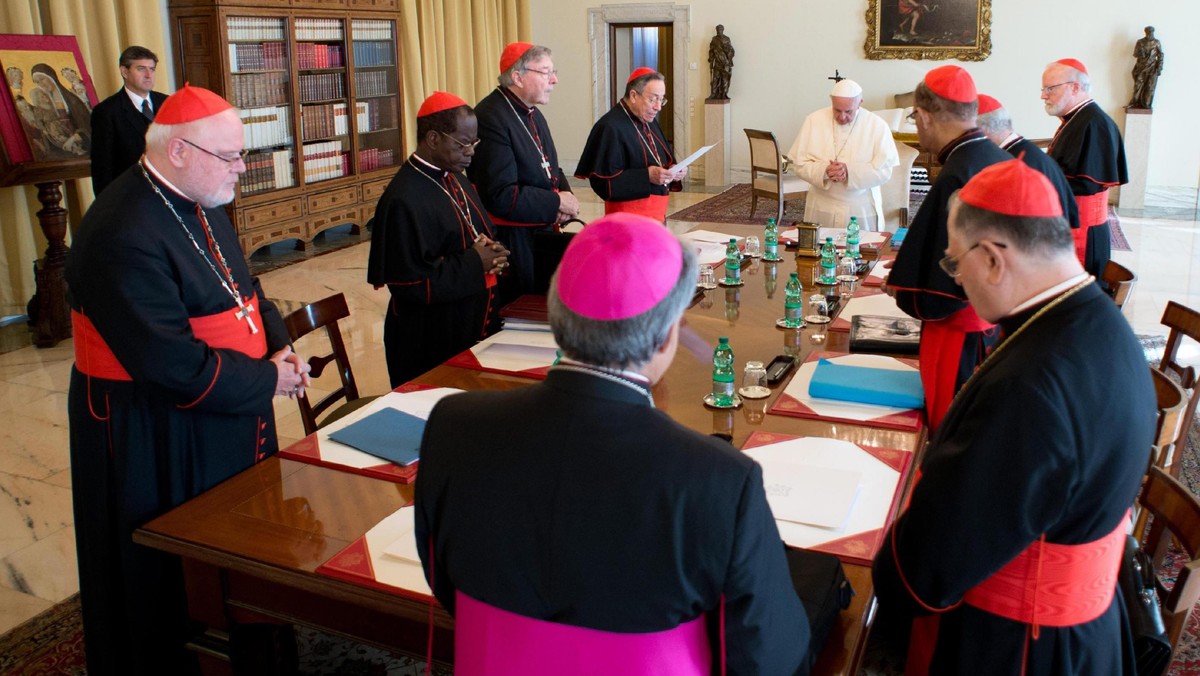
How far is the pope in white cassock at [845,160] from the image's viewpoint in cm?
567

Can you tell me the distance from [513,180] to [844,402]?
2.27 metres

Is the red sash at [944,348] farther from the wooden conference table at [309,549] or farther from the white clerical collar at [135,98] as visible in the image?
the white clerical collar at [135,98]

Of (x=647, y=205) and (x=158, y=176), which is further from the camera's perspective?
(x=647, y=205)

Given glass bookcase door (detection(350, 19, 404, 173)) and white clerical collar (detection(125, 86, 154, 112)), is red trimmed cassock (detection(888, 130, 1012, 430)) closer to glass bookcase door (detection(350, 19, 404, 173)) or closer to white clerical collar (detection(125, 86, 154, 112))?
white clerical collar (detection(125, 86, 154, 112))

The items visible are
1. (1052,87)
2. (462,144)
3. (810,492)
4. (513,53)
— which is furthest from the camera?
(1052,87)

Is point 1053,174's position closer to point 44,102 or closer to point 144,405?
point 144,405

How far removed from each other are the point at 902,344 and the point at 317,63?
6.85 meters

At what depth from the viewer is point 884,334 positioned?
3270 mm

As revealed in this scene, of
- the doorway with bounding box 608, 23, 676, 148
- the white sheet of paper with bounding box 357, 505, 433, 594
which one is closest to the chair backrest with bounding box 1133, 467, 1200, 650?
the white sheet of paper with bounding box 357, 505, 433, 594

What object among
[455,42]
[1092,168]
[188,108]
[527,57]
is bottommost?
[1092,168]

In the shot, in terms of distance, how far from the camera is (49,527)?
3756 millimetres

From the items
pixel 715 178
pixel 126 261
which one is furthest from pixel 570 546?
pixel 715 178

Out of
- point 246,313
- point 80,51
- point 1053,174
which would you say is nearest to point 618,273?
point 246,313

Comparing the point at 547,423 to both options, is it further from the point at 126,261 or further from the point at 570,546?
the point at 126,261
